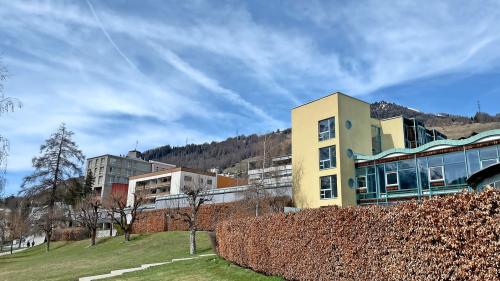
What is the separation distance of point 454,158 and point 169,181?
6693 centimetres

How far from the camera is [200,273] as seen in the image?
15461mm

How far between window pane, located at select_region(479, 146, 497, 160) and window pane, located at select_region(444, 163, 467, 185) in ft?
4.62

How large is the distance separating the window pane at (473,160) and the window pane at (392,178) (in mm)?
5810

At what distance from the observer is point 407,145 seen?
4156 centimetres

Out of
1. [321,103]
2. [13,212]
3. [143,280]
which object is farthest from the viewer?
[13,212]

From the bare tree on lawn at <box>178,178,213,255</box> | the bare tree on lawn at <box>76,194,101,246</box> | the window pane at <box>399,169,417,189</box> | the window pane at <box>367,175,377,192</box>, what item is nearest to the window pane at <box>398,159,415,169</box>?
the window pane at <box>399,169,417,189</box>

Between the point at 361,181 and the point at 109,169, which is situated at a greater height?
the point at 109,169

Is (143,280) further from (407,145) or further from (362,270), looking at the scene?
(407,145)

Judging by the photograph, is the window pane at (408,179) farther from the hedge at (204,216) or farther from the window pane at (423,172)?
the hedge at (204,216)

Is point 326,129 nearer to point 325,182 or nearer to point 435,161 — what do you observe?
point 325,182

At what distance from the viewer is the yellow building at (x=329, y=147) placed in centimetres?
3419

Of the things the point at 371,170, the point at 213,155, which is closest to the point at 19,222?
the point at 371,170

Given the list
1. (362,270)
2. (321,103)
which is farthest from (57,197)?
(362,270)

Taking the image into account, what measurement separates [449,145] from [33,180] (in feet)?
→ 141
